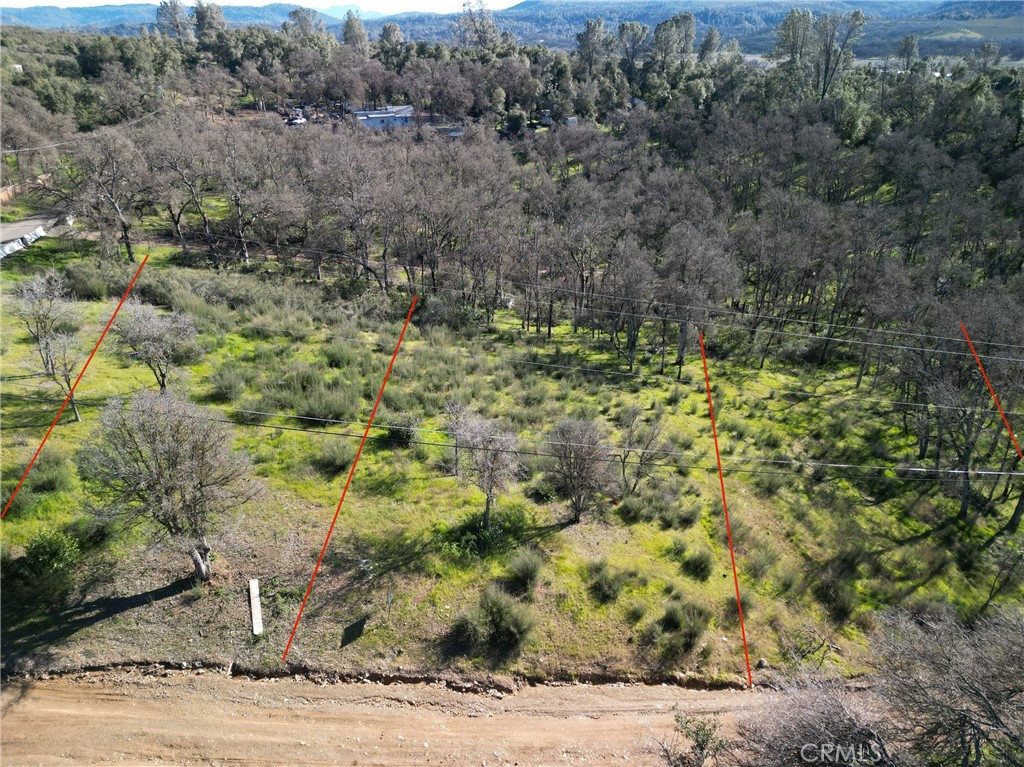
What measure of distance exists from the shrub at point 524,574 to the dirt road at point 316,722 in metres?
2.50

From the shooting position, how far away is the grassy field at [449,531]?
1282cm

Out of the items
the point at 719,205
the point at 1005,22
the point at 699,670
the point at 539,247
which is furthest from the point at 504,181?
the point at 1005,22

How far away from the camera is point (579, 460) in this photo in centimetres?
1644

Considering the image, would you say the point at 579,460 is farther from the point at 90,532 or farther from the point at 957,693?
the point at 90,532

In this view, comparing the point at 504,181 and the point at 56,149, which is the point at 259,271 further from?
the point at 56,149

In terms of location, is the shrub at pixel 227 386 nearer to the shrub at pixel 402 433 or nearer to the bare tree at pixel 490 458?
the shrub at pixel 402 433

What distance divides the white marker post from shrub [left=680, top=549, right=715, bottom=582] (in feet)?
36.7

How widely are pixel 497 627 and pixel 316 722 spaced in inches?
167

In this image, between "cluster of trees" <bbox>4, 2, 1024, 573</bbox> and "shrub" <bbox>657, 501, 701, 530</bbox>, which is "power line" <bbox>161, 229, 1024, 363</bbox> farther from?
"shrub" <bbox>657, 501, 701, 530</bbox>

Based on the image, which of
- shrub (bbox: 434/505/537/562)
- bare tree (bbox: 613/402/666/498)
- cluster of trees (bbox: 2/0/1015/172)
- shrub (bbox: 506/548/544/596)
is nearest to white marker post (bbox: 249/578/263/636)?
shrub (bbox: 434/505/537/562)

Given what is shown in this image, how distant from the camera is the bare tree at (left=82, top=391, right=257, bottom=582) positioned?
481 inches

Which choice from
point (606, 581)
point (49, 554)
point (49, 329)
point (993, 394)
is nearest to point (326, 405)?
point (49, 554)

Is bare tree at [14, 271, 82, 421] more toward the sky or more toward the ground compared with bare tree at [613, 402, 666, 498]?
more toward the sky

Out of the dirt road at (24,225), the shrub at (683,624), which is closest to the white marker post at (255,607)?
the shrub at (683,624)
